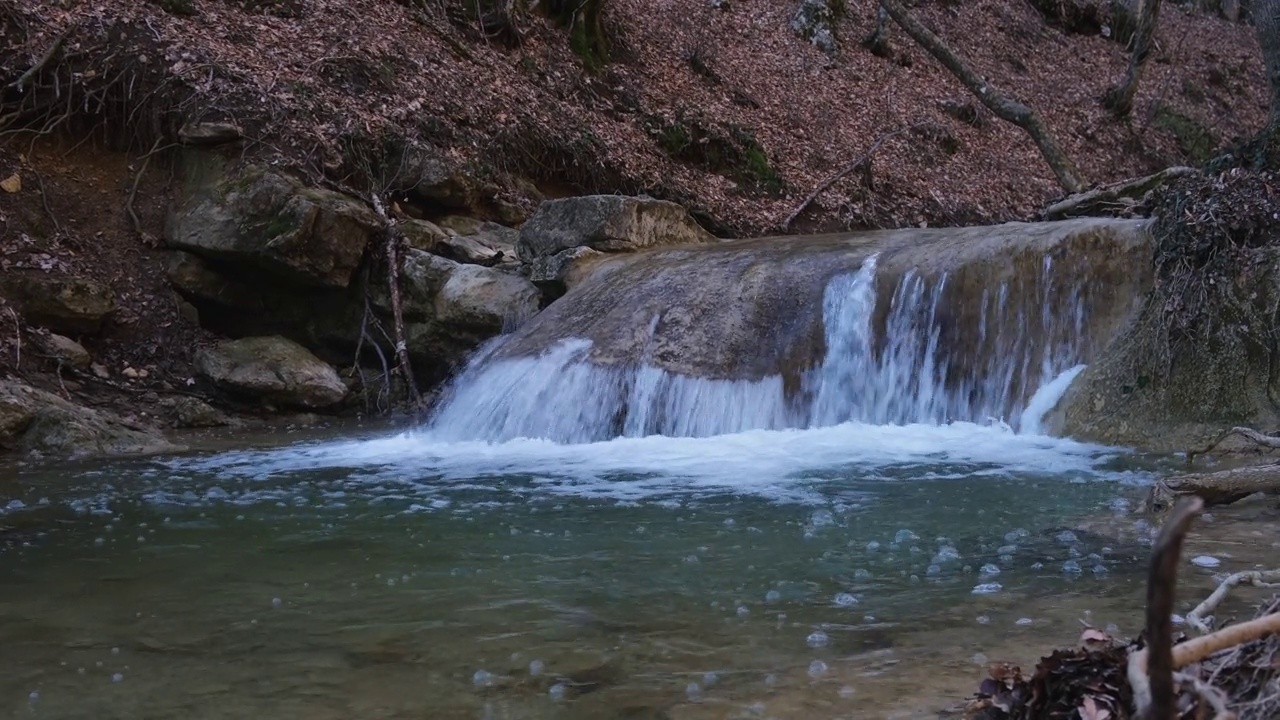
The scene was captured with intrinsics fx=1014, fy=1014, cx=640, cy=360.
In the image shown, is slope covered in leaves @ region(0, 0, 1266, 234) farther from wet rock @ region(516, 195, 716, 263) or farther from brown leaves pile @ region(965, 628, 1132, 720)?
brown leaves pile @ region(965, 628, 1132, 720)

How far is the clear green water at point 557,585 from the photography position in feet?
9.98

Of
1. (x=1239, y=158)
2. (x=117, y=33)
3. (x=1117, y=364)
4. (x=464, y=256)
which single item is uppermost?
(x=117, y=33)

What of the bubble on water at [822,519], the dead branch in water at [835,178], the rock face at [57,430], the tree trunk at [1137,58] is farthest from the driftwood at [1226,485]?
the tree trunk at [1137,58]

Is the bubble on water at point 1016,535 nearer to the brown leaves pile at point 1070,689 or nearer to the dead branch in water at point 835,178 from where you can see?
the brown leaves pile at point 1070,689

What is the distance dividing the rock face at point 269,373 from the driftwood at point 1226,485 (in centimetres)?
854

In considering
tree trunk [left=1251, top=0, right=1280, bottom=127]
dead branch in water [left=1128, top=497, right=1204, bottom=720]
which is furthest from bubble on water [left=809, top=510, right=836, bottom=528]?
tree trunk [left=1251, top=0, right=1280, bottom=127]

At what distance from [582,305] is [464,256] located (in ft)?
7.80

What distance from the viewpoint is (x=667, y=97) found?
55.7 feet

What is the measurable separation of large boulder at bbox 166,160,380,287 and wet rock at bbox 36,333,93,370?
1644 mm

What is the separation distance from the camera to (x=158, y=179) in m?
11.8

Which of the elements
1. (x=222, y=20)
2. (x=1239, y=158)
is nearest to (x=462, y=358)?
(x=222, y=20)

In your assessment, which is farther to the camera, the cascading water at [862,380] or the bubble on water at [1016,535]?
the cascading water at [862,380]

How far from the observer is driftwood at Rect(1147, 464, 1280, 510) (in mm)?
4707

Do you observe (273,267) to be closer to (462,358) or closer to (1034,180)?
(462,358)
